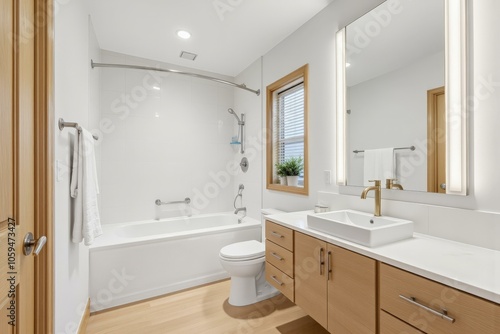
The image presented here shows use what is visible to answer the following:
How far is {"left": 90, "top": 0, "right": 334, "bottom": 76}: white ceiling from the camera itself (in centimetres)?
200

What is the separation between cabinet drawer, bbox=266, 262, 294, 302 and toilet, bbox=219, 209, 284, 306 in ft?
0.72

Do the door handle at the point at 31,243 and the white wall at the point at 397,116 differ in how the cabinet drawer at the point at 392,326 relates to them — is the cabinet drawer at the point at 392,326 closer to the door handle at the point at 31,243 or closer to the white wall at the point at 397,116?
the white wall at the point at 397,116

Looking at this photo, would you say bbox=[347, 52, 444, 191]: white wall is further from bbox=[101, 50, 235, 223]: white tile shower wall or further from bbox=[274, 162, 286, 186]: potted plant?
bbox=[101, 50, 235, 223]: white tile shower wall

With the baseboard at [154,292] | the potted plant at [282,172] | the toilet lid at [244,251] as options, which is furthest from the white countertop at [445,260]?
the baseboard at [154,292]

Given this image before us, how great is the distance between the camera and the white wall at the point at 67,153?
117 centimetres

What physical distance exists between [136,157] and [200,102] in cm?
117

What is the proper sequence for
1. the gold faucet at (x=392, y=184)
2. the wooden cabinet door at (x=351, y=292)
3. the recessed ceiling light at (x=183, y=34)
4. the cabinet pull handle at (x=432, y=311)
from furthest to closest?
the recessed ceiling light at (x=183, y=34)
the gold faucet at (x=392, y=184)
the wooden cabinet door at (x=351, y=292)
the cabinet pull handle at (x=432, y=311)

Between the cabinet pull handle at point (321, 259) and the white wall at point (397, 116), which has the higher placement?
the white wall at point (397, 116)

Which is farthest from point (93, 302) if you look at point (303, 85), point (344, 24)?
point (344, 24)

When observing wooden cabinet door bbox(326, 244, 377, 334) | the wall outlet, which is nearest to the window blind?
the wall outlet

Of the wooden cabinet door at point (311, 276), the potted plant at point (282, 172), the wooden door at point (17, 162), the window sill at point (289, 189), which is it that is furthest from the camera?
the potted plant at point (282, 172)

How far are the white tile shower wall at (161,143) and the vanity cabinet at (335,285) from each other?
2.17m

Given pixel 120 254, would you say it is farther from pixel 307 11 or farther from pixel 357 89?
pixel 307 11

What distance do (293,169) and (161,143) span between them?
71.5 inches
